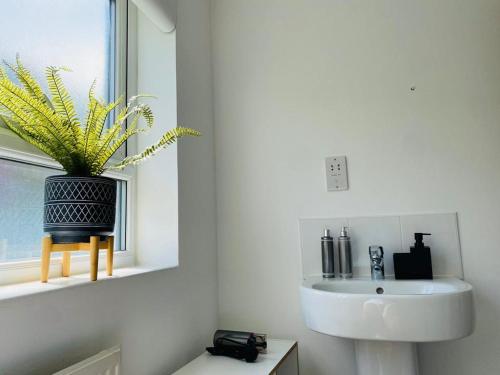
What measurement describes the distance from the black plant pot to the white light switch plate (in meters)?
0.94

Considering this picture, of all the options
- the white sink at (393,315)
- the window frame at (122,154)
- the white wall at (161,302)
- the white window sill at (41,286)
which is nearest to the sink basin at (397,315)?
the white sink at (393,315)

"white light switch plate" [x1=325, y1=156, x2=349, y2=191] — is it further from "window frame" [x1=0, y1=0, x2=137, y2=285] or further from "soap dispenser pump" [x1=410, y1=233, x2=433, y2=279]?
"window frame" [x1=0, y1=0, x2=137, y2=285]

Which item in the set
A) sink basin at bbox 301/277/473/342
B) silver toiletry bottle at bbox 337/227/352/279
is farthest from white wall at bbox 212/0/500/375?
sink basin at bbox 301/277/473/342

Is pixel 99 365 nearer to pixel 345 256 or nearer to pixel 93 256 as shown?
pixel 93 256

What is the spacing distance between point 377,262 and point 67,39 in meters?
1.32

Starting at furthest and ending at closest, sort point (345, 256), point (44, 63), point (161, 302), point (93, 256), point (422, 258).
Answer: point (345, 256), point (422, 258), point (161, 302), point (44, 63), point (93, 256)

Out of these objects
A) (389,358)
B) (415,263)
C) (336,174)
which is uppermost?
(336,174)

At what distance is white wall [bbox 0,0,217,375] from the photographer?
76 centimetres

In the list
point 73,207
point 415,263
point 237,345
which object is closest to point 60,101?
point 73,207

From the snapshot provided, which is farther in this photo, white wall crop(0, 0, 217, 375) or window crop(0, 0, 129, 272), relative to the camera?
window crop(0, 0, 129, 272)

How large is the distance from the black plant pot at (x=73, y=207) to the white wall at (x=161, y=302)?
5.4 inches

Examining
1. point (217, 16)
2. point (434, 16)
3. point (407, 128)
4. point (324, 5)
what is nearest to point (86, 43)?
point (217, 16)

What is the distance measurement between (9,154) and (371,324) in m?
1.06

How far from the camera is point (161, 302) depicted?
1198mm
